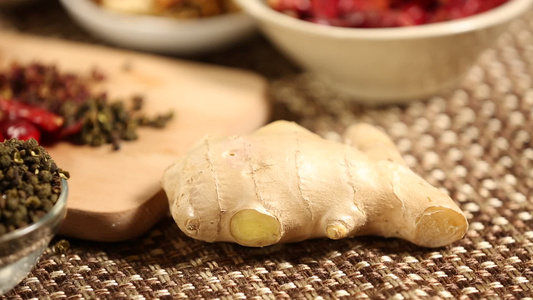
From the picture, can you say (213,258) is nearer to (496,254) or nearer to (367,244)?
(367,244)

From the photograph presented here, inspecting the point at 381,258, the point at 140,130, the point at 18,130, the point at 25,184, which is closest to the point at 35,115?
the point at 18,130

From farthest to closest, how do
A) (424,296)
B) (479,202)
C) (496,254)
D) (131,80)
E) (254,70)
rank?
1. (254,70)
2. (131,80)
3. (479,202)
4. (496,254)
5. (424,296)

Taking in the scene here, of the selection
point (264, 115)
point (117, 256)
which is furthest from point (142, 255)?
point (264, 115)

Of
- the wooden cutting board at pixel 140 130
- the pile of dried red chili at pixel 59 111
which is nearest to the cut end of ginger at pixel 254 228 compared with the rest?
the wooden cutting board at pixel 140 130

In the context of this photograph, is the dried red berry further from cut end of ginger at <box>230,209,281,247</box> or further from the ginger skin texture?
cut end of ginger at <box>230,209,281,247</box>

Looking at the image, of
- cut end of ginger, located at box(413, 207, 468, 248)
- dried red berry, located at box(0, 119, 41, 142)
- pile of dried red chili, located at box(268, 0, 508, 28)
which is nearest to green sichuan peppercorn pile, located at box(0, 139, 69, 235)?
dried red berry, located at box(0, 119, 41, 142)

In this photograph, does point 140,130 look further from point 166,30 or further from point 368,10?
point 368,10
